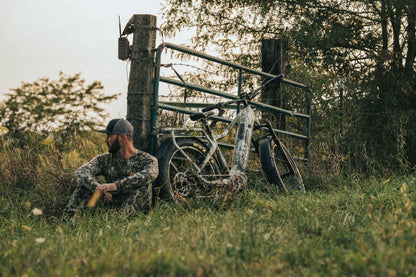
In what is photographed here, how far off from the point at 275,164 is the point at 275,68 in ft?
9.17

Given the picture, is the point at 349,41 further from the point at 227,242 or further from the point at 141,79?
the point at 227,242

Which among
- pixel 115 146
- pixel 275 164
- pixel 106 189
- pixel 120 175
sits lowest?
pixel 106 189

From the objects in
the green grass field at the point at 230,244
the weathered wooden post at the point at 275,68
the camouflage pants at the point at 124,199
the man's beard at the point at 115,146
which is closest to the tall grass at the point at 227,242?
the green grass field at the point at 230,244

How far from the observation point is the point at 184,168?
4.92 meters

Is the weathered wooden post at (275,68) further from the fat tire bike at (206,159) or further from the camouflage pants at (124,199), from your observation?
the camouflage pants at (124,199)

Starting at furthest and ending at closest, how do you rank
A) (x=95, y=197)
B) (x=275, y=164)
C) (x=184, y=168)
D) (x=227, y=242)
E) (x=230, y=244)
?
(x=275, y=164)
(x=184, y=168)
(x=95, y=197)
(x=227, y=242)
(x=230, y=244)

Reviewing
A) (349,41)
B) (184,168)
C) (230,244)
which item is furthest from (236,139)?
(349,41)

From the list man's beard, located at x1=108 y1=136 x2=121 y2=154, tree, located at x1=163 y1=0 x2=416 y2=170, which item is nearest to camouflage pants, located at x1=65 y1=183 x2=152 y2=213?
man's beard, located at x1=108 y1=136 x2=121 y2=154

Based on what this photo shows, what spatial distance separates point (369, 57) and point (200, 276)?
9.18 m

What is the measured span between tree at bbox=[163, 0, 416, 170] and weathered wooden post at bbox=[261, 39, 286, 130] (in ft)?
3.30

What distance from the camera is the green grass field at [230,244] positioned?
2533 mm

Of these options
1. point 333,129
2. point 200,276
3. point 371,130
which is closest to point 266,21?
point 371,130

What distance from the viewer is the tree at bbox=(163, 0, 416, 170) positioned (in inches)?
370

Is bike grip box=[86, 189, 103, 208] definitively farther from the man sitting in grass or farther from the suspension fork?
the suspension fork
